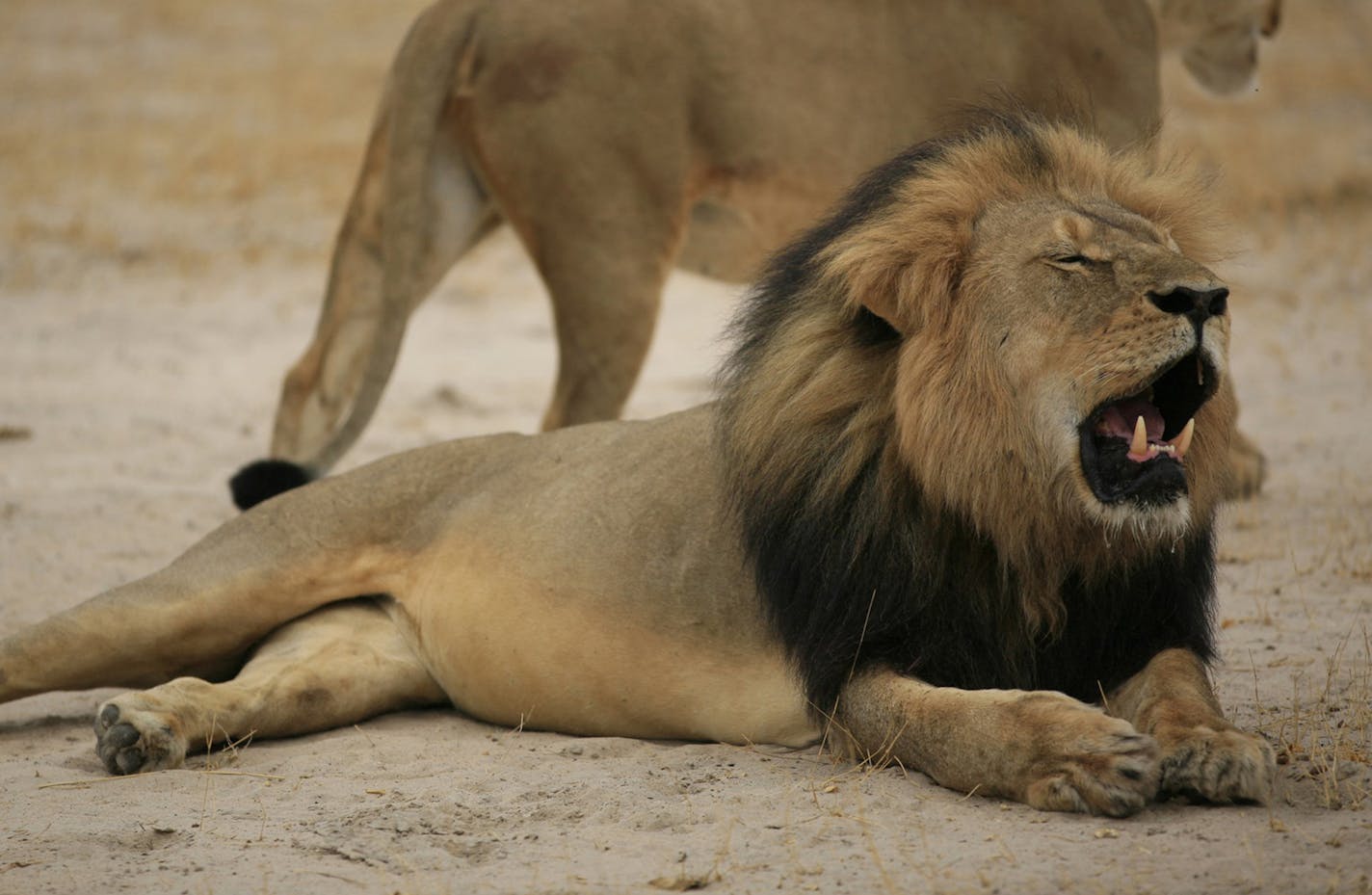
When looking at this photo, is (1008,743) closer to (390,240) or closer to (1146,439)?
(1146,439)

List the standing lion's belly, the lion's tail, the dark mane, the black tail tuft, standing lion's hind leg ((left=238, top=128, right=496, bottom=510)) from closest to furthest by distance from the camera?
the dark mane
the standing lion's belly
the black tail tuft
the lion's tail
standing lion's hind leg ((left=238, top=128, right=496, bottom=510))

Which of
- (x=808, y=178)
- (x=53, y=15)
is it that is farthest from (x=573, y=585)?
(x=53, y=15)

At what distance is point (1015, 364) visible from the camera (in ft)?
9.83

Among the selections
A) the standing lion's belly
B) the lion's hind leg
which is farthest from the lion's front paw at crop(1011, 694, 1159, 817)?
the lion's hind leg

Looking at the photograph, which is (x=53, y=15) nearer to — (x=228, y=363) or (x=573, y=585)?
(x=228, y=363)

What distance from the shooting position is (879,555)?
310cm

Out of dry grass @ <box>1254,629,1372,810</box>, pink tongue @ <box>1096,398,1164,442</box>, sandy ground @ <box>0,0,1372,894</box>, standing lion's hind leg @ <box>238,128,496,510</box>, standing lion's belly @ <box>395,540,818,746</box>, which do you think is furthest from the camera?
standing lion's hind leg @ <box>238,128,496,510</box>

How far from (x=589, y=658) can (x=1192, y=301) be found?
4.40 feet

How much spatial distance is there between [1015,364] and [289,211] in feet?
30.2

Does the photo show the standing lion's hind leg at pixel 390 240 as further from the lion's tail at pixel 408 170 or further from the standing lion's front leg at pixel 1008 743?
the standing lion's front leg at pixel 1008 743

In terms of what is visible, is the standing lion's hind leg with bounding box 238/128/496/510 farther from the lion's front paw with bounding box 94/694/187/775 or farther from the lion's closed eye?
the lion's closed eye

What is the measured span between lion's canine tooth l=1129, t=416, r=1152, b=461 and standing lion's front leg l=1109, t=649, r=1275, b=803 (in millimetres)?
379

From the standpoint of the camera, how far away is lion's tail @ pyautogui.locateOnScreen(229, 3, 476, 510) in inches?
203

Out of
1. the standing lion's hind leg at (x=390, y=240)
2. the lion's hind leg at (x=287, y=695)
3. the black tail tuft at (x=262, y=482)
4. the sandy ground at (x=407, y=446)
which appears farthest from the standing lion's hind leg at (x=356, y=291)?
the lion's hind leg at (x=287, y=695)
